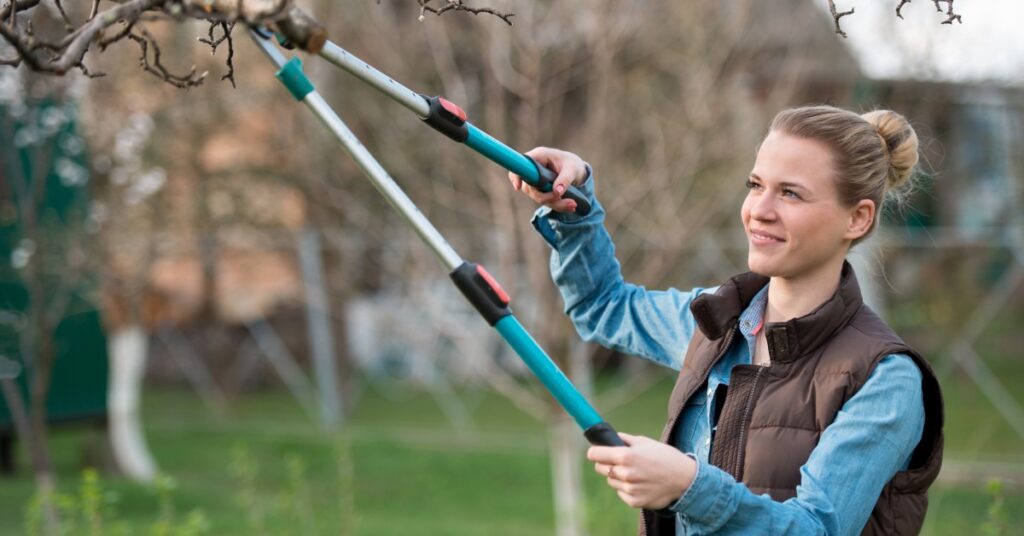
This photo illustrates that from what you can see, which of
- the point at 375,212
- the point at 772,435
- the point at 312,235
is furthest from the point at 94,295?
the point at 772,435

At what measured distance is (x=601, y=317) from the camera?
2.82 metres

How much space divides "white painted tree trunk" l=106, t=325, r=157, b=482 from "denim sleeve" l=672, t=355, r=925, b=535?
29.2ft

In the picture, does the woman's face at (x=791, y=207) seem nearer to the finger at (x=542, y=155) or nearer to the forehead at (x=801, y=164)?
the forehead at (x=801, y=164)

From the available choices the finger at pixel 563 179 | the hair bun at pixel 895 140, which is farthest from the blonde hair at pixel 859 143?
the finger at pixel 563 179

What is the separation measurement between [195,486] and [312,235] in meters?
4.23

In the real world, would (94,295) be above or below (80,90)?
below

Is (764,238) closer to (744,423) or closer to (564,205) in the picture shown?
(744,423)

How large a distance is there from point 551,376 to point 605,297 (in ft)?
2.72

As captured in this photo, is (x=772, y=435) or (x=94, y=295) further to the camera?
(x=94, y=295)

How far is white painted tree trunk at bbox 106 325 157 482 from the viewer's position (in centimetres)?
1029

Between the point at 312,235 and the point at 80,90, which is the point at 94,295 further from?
the point at 312,235

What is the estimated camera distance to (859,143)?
2322mm

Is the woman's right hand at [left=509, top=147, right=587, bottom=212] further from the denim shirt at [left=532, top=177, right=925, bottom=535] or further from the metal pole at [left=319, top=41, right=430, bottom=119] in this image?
the metal pole at [left=319, top=41, right=430, bottom=119]

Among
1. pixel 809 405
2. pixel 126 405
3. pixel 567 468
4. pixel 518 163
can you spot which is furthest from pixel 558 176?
pixel 126 405
